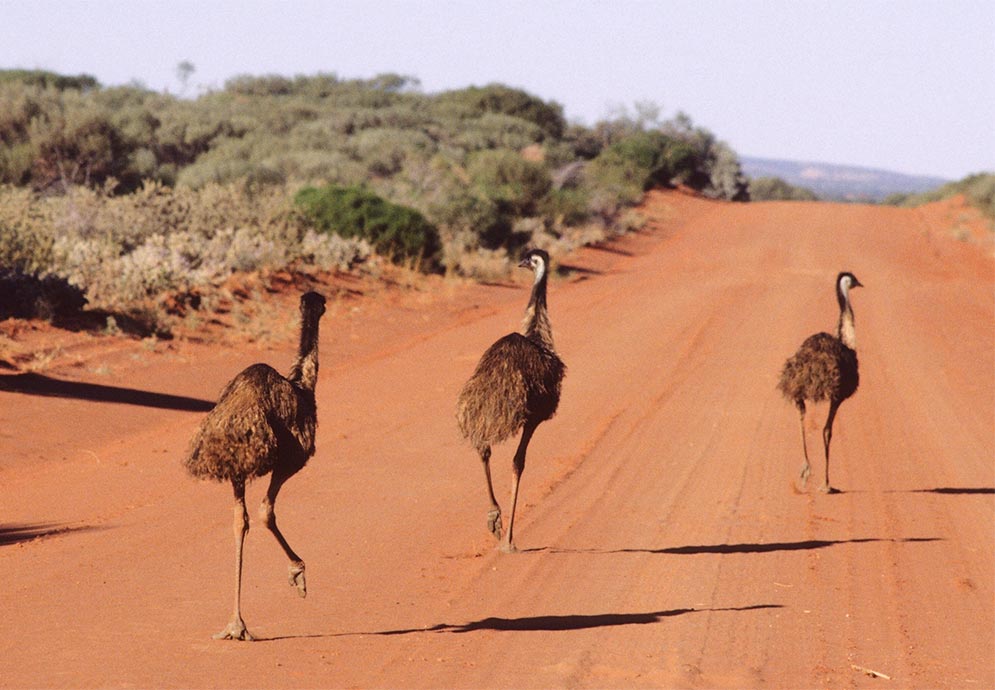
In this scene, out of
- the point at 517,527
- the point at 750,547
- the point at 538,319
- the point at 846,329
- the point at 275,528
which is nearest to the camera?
the point at 275,528

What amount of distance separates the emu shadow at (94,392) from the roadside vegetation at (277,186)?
295cm

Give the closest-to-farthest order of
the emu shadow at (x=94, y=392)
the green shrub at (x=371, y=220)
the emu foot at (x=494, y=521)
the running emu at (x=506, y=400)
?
1. the emu foot at (x=494, y=521)
2. the running emu at (x=506, y=400)
3. the emu shadow at (x=94, y=392)
4. the green shrub at (x=371, y=220)

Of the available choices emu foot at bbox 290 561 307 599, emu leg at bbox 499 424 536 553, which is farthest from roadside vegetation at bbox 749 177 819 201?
emu foot at bbox 290 561 307 599

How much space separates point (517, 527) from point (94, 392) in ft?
21.7

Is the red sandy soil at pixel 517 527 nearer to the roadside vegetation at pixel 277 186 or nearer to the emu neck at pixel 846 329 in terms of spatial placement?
the emu neck at pixel 846 329

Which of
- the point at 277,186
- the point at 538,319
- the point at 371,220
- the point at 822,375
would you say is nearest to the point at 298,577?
the point at 538,319

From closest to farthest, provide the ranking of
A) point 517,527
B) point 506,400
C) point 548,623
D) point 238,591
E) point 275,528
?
point 238,591
point 275,528
point 548,623
point 506,400
point 517,527

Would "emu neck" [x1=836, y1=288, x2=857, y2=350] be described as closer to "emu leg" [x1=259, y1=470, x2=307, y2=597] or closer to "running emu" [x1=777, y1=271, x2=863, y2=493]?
"running emu" [x1=777, y1=271, x2=863, y2=493]

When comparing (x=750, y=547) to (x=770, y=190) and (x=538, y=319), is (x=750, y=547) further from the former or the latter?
(x=770, y=190)

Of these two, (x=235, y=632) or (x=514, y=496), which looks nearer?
(x=235, y=632)

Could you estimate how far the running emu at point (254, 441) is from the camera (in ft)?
22.3

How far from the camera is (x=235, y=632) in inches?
267

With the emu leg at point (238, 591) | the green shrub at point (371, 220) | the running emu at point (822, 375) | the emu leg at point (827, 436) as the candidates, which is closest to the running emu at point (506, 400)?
the emu leg at point (238, 591)

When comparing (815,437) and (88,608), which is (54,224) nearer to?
(815,437)
